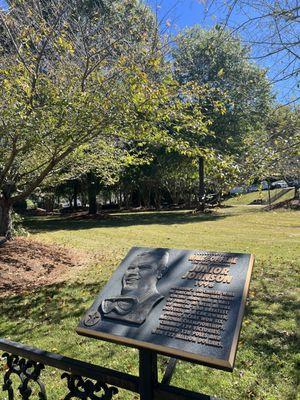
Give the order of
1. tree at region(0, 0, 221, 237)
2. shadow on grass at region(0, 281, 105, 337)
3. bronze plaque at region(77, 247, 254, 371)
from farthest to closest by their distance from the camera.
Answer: tree at region(0, 0, 221, 237) → shadow on grass at region(0, 281, 105, 337) → bronze plaque at region(77, 247, 254, 371)

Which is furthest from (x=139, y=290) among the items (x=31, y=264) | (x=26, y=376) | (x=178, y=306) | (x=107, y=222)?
(x=107, y=222)

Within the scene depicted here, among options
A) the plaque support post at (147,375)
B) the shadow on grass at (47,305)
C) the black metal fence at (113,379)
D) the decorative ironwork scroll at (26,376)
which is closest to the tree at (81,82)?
the shadow on grass at (47,305)

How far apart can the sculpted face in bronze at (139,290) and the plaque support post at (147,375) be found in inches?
9.0

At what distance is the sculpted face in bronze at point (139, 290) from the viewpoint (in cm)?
274

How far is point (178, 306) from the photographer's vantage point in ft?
8.81

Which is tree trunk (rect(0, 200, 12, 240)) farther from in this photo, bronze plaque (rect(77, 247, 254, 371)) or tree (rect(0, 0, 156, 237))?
bronze plaque (rect(77, 247, 254, 371))

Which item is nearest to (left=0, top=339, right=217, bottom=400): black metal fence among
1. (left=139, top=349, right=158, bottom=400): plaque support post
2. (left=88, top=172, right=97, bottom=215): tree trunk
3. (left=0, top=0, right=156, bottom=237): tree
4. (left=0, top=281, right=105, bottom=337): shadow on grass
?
(left=139, top=349, right=158, bottom=400): plaque support post

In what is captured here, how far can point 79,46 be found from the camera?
7.17m

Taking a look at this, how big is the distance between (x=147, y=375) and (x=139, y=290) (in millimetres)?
624

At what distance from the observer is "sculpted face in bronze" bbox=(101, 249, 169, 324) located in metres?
2.74

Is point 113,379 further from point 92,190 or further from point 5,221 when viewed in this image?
point 92,190

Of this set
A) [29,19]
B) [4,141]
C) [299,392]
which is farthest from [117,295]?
[4,141]

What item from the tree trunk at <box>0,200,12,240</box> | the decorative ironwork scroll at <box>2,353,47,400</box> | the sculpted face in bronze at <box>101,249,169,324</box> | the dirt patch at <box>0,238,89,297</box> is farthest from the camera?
the tree trunk at <box>0,200,12,240</box>

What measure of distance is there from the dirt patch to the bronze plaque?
17.2 ft
